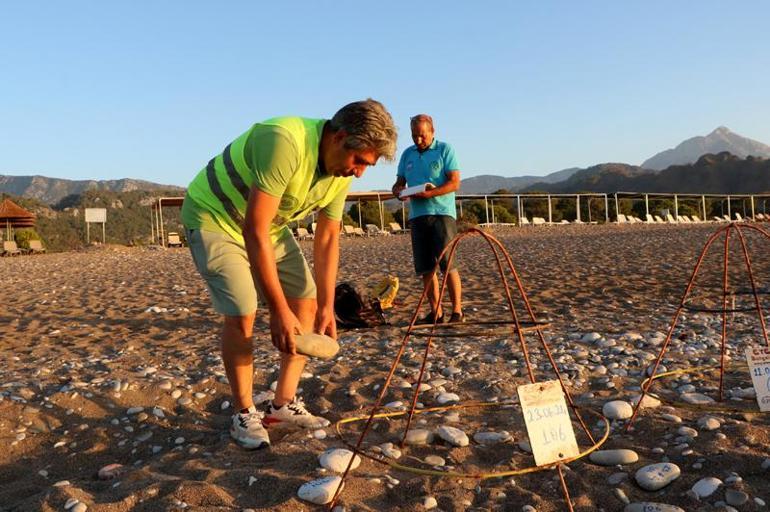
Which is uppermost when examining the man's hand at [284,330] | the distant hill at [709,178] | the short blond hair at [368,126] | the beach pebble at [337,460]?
the distant hill at [709,178]

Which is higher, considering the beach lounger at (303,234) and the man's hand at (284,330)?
the beach lounger at (303,234)

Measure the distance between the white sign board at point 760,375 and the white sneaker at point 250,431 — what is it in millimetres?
2286

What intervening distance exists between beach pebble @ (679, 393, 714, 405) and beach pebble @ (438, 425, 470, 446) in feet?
4.24

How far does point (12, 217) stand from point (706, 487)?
103 feet

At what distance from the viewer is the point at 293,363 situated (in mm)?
3232

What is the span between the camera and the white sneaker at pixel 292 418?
10.5ft

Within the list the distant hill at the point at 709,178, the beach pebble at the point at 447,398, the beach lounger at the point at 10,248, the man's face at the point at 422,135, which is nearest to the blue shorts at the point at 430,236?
the man's face at the point at 422,135

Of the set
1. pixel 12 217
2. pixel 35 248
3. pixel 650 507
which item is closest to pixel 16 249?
pixel 35 248

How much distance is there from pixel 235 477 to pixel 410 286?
21.6 feet

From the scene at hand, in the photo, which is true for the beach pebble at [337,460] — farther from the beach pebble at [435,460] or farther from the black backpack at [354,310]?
the black backpack at [354,310]

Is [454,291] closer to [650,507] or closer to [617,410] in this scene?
[617,410]

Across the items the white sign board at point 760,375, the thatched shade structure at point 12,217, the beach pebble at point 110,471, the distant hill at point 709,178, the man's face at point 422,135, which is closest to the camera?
the beach pebble at point 110,471

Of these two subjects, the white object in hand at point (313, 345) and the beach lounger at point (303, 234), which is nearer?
the white object in hand at point (313, 345)

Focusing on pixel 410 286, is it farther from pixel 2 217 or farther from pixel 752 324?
pixel 2 217
